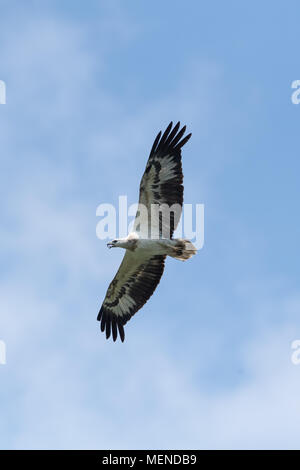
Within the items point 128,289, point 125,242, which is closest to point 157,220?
point 125,242

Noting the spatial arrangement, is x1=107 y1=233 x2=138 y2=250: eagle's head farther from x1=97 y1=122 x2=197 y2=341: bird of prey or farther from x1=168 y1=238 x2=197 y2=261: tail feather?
x1=168 y1=238 x2=197 y2=261: tail feather

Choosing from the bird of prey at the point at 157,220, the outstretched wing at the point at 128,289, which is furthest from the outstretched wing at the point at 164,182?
the outstretched wing at the point at 128,289

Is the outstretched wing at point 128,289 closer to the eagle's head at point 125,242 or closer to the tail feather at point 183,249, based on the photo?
the eagle's head at point 125,242

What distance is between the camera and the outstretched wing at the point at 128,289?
19.2 metres

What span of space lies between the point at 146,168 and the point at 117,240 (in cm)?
165

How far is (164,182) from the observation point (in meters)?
18.1

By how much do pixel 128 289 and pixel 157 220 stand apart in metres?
2.06

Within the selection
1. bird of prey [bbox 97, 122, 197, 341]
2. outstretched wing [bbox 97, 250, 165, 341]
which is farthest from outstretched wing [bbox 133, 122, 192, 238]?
outstretched wing [bbox 97, 250, 165, 341]
